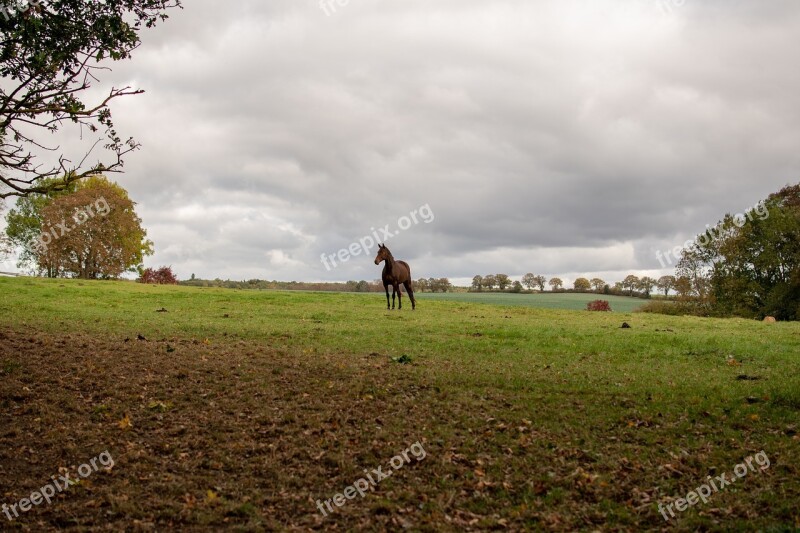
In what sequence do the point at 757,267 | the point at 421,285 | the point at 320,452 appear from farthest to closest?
the point at 421,285 → the point at 757,267 → the point at 320,452

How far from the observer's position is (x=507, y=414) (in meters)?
10.6

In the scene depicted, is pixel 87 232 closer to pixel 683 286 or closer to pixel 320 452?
pixel 320 452

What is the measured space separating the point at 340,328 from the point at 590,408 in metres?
13.3

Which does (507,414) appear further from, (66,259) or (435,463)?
(66,259)

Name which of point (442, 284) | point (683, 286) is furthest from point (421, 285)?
point (683, 286)

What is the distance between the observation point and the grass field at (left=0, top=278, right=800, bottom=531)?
7.30m

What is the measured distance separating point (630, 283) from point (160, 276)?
252 feet

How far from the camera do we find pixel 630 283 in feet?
303

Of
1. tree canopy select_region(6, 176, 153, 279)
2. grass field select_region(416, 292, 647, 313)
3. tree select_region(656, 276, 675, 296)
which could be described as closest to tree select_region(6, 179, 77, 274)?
tree canopy select_region(6, 176, 153, 279)

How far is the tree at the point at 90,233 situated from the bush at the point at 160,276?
16.8ft

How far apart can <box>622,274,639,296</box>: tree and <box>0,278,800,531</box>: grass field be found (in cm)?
7792

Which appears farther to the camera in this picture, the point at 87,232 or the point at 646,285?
the point at 646,285

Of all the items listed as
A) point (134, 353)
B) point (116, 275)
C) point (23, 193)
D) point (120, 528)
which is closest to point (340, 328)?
point (134, 353)

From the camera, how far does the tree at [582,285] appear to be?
105625 mm
